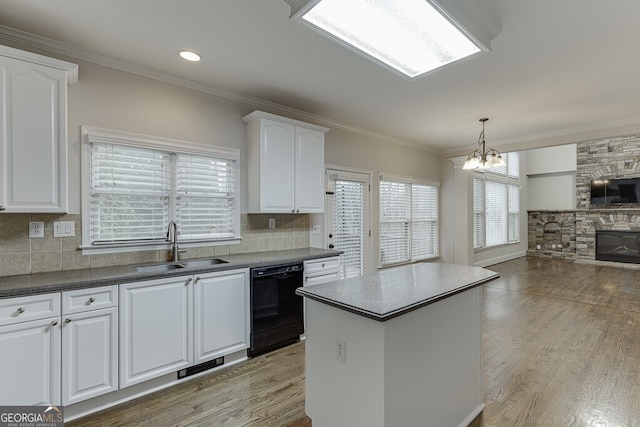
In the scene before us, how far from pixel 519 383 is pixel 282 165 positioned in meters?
2.93

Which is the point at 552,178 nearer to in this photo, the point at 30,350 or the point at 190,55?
the point at 190,55

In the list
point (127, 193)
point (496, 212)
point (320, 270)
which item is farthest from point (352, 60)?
point (496, 212)

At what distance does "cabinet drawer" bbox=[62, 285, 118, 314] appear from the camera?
202 centimetres

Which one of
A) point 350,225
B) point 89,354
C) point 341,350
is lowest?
point 89,354

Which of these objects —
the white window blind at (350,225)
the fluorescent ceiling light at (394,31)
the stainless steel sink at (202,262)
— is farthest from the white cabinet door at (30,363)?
the white window blind at (350,225)

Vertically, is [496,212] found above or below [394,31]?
below

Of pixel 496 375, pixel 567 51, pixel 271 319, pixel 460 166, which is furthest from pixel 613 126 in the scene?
pixel 271 319

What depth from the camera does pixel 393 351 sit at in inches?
58.5

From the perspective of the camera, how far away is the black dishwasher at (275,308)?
2.93 m

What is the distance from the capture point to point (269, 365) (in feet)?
9.25

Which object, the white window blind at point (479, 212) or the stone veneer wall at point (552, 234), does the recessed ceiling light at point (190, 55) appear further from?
the stone veneer wall at point (552, 234)

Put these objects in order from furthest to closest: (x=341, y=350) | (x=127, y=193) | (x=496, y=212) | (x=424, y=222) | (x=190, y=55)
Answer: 1. (x=496, y=212)
2. (x=424, y=222)
3. (x=127, y=193)
4. (x=190, y=55)
5. (x=341, y=350)

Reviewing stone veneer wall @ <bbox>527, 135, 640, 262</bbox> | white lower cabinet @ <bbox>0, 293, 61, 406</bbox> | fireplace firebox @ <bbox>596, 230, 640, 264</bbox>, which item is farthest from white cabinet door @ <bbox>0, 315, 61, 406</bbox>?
fireplace firebox @ <bbox>596, 230, 640, 264</bbox>

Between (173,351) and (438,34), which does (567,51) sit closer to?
(438,34)
